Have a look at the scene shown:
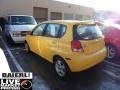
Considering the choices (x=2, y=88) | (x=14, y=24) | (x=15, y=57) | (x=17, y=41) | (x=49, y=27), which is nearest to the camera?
(x=2, y=88)

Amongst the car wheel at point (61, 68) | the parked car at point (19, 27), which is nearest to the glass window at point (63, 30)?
the car wheel at point (61, 68)

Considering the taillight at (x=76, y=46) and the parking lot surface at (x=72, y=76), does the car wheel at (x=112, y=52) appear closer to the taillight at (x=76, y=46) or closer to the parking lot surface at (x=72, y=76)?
the parking lot surface at (x=72, y=76)

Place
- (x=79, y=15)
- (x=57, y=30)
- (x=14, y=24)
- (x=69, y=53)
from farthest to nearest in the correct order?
1. (x=79, y=15)
2. (x=14, y=24)
3. (x=57, y=30)
4. (x=69, y=53)

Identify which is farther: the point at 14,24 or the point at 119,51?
the point at 14,24

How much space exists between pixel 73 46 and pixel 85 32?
650mm

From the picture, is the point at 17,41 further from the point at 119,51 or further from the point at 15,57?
the point at 119,51

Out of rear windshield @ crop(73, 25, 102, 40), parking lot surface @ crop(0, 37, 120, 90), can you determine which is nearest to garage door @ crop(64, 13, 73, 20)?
parking lot surface @ crop(0, 37, 120, 90)

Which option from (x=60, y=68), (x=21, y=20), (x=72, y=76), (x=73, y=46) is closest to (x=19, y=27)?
(x=21, y=20)

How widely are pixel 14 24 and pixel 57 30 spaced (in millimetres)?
5652

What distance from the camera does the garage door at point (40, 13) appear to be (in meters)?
27.6

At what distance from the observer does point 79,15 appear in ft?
122

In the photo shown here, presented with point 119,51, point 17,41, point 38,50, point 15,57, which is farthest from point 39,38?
point 17,41

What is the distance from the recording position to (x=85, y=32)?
17.2 ft

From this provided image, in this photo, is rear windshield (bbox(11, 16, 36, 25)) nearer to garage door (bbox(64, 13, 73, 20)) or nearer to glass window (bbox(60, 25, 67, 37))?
glass window (bbox(60, 25, 67, 37))
